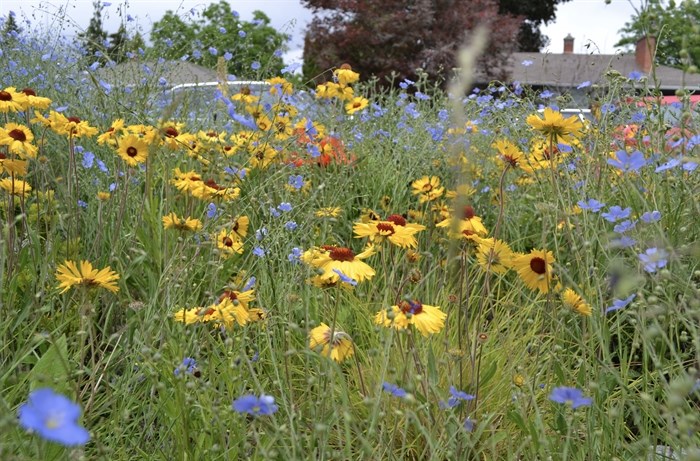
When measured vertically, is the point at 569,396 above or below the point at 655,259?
below

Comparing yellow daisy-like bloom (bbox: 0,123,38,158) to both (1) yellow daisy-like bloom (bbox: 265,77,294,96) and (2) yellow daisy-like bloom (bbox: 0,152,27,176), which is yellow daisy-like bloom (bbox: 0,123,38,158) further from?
(1) yellow daisy-like bloom (bbox: 265,77,294,96)

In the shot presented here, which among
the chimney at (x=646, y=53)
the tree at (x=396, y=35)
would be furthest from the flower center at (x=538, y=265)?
the tree at (x=396, y=35)

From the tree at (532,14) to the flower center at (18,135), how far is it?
93.6 feet

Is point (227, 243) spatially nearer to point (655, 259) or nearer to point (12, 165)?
point (12, 165)

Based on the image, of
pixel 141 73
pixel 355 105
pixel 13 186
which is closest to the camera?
pixel 13 186

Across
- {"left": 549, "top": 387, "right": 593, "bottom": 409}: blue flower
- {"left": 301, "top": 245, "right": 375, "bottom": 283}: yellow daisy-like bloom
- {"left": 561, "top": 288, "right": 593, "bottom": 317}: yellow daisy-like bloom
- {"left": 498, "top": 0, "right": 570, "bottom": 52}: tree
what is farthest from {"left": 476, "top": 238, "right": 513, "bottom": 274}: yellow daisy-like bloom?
{"left": 498, "top": 0, "right": 570, "bottom": 52}: tree

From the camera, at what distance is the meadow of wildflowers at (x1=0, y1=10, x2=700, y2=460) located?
1360 millimetres

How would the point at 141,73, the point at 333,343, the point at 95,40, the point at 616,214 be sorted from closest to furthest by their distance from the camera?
the point at 333,343, the point at 616,214, the point at 141,73, the point at 95,40

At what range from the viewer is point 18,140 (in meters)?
2.17

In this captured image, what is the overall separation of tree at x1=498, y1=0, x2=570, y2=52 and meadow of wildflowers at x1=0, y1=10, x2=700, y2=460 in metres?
27.1

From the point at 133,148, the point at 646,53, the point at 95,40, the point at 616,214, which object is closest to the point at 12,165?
the point at 133,148

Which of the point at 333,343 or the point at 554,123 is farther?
the point at 554,123

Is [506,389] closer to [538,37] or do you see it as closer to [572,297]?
[572,297]

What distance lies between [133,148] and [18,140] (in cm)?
31
